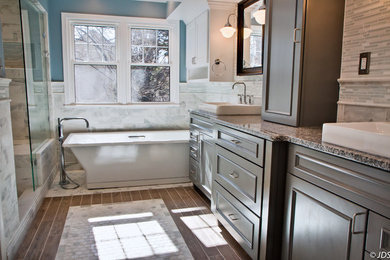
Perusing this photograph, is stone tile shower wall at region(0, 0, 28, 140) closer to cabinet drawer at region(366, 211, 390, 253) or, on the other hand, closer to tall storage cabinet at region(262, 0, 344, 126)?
tall storage cabinet at region(262, 0, 344, 126)

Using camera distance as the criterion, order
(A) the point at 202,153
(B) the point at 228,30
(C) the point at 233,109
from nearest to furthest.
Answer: (C) the point at 233,109, (A) the point at 202,153, (B) the point at 228,30

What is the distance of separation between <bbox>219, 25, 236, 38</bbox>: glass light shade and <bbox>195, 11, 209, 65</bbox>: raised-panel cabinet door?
10.1 inches

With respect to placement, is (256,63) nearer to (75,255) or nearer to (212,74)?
(212,74)

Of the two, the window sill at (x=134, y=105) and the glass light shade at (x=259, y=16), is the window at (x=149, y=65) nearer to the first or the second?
the window sill at (x=134, y=105)

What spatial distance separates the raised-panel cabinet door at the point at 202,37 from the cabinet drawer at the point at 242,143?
1504 millimetres

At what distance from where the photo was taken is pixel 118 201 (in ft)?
11.2

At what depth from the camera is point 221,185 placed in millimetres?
2668

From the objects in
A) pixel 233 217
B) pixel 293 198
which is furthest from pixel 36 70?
pixel 293 198

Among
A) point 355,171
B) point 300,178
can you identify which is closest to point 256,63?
point 300,178

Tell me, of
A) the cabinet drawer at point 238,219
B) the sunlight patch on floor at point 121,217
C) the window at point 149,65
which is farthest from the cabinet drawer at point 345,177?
the window at point 149,65

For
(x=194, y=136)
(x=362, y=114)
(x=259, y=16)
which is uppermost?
(x=259, y=16)

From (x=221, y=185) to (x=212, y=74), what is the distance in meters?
1.60

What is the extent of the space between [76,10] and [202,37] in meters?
1.91

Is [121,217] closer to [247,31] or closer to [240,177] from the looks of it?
[240,177]
